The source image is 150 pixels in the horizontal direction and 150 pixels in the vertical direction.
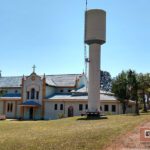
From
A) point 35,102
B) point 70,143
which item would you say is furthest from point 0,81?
point 70,143

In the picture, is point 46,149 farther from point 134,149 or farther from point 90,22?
point 90,22

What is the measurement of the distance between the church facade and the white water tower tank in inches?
666

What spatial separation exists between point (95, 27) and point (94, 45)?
→ 7.55ft

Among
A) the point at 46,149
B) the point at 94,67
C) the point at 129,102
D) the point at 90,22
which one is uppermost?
the point at 90,22

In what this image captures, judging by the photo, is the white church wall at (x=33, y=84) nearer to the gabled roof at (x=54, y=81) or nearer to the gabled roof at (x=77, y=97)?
the gabled roof at (x=54, y=81)

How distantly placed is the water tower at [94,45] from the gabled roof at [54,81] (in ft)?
69.9

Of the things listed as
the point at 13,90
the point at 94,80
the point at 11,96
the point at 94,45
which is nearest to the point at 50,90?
the point at 11,96

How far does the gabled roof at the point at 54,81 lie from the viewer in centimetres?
6359

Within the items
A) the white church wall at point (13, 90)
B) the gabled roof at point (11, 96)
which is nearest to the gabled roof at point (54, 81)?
the white church wall at point (13, 90)

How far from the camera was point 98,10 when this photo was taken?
41.2 m

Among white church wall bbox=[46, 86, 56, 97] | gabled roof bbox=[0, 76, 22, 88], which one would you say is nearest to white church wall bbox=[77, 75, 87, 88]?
white church wall bbox=[46, 86, 56, 97]

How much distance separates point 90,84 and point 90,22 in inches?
312

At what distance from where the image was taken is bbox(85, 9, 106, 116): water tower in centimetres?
4084

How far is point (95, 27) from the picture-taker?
40.8 metres
